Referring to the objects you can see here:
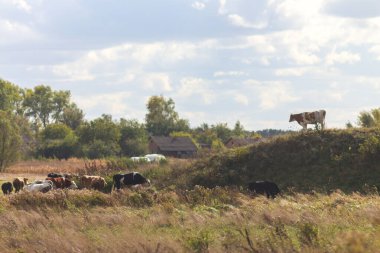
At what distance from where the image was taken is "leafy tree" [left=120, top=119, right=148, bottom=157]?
107500mm

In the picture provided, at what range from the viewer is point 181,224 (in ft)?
55.2

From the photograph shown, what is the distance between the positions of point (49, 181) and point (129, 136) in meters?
81.9

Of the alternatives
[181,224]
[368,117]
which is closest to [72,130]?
[368,117]

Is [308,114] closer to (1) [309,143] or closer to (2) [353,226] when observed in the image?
(1) [309,143]

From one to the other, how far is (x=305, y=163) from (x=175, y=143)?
85159mm

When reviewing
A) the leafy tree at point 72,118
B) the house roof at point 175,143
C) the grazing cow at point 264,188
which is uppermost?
the leafy tree at point 72,118

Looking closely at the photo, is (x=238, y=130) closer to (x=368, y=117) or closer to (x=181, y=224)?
(x=368, y=117)

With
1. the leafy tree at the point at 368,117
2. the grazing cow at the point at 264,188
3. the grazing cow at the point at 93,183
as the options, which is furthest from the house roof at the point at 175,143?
the grazing cow at the point at 264,188

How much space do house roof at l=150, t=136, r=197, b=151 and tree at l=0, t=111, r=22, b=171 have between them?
160 ft

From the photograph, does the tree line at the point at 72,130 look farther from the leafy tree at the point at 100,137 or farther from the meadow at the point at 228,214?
the meadow at the point at 228,214

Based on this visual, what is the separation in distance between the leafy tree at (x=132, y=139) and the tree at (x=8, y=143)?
36124 millimetres

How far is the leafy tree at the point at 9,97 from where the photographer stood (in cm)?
13100

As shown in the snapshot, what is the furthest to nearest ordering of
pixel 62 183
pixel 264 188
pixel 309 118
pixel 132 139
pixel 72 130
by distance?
pixel 72 130 → pixel 132 139 → pixel 309 118 → pixel 62 183 → pixel 264 188

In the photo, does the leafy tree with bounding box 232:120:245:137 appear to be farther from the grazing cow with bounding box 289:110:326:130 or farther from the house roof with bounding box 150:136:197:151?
the grazing cow with bounding box 289:110:326:130
